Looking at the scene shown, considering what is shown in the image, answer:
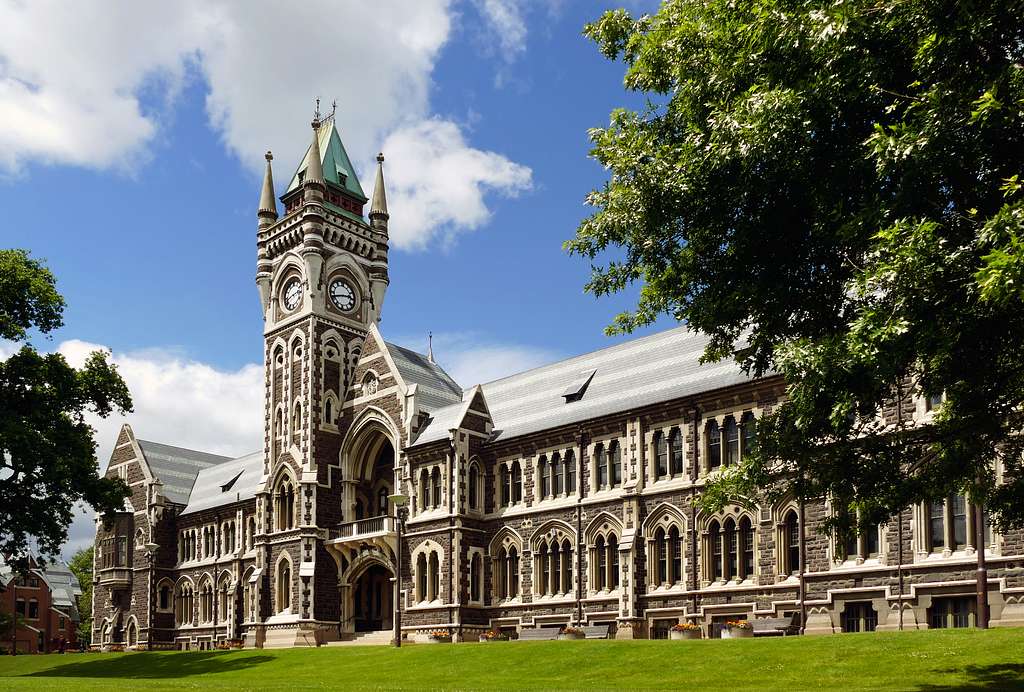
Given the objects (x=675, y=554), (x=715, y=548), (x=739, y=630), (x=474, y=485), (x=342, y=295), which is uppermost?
(x=342, y=295)

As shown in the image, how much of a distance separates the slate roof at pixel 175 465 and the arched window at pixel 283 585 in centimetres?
2072

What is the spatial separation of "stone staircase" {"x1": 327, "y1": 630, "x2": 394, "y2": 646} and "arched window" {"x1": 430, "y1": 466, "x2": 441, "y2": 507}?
6.57 meters

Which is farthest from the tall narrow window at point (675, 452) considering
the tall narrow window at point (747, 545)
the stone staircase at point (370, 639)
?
the stone staircase at point (370, 639)

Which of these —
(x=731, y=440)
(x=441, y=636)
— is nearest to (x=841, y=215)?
(x=731, y=440)

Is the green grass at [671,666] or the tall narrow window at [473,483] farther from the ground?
the tall narrow window at [473,483]

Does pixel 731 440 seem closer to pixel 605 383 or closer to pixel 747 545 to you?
pixel 747 545

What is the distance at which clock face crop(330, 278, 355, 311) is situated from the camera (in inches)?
2291

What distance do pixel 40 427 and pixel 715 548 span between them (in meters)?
26.3

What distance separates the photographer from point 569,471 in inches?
1769

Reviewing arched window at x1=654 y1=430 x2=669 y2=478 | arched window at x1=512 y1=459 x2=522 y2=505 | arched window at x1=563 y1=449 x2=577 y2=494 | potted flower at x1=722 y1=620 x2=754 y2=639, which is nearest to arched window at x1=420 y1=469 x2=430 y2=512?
arched window at x1=512 y1=459 x2=522 y2=505

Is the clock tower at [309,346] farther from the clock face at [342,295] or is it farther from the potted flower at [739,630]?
the potted flower at [739,630]

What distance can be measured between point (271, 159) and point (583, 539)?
33.5 meters

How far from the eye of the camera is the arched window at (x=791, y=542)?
36.3 m

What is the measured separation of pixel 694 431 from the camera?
39781 mm
